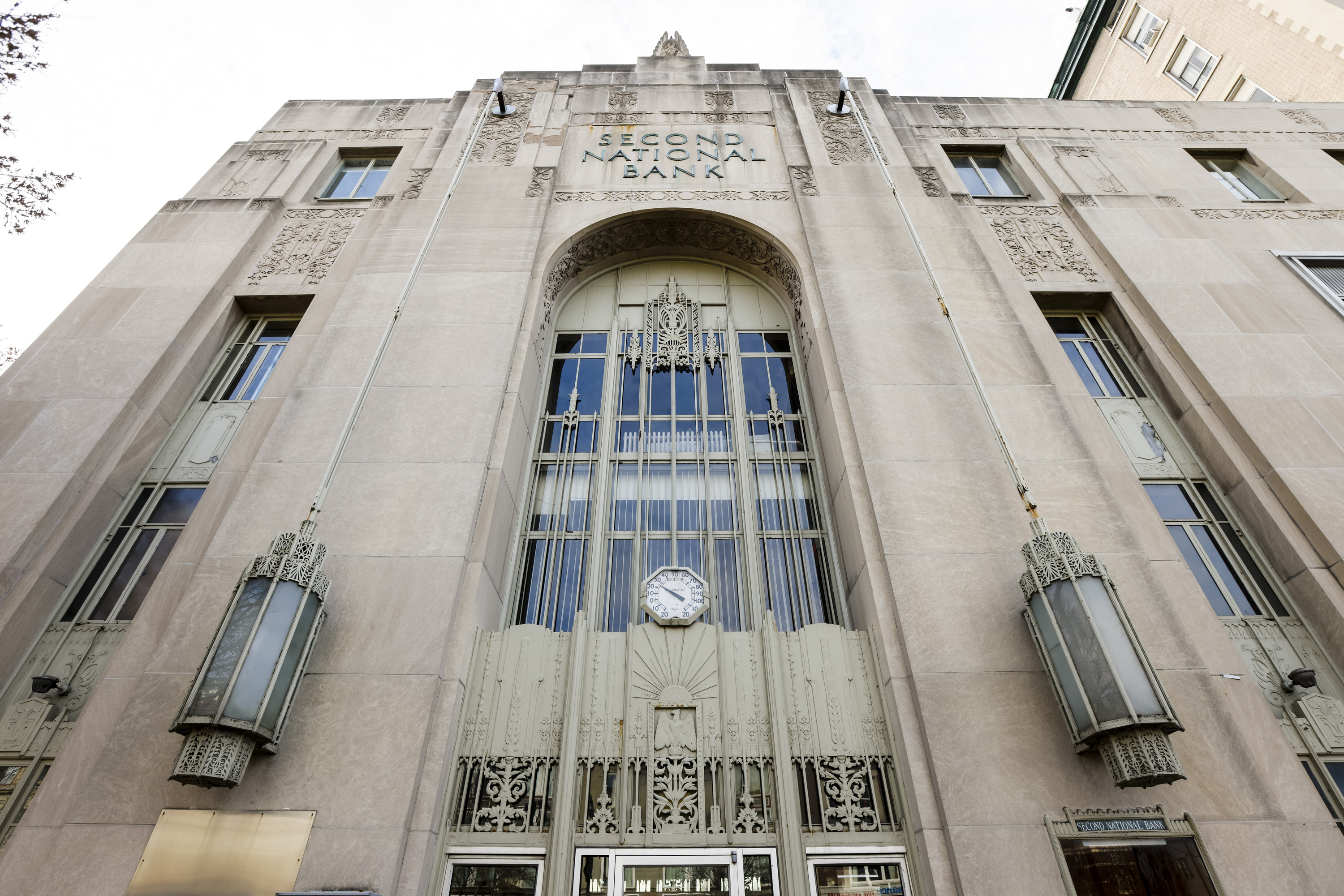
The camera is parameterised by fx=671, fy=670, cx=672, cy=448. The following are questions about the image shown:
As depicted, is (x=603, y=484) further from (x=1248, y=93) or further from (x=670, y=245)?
(x=1248, y=93)

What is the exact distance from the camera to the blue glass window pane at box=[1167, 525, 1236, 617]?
316 inches

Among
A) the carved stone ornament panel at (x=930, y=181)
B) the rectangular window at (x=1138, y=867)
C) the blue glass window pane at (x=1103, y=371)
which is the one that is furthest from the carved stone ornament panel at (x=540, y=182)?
the rectangular window at (x=1138, y=867)

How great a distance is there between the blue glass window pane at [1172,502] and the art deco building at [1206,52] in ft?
43.8

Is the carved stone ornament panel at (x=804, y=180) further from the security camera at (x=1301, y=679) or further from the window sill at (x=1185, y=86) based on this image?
the window sill at (x=1185, y=86)

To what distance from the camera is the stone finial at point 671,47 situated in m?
16.7

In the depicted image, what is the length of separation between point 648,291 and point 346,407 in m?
5.71

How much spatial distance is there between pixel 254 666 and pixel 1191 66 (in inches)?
1363

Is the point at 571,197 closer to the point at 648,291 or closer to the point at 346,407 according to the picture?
the point at 648,291

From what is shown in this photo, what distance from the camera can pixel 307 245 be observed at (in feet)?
39.0

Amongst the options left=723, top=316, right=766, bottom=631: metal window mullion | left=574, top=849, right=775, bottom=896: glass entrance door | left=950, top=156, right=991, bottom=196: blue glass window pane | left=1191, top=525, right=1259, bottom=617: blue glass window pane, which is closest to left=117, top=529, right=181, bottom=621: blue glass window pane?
left=574, top=849, right=775, bottom=896: glass entrance door

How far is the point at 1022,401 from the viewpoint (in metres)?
8.86

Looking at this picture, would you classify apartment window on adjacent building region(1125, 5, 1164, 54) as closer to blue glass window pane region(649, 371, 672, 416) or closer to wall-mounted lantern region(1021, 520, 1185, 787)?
blue glass window pane region(649, 371, 672, 416)

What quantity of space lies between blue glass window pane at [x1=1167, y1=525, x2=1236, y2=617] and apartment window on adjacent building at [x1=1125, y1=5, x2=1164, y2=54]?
91.6 feet

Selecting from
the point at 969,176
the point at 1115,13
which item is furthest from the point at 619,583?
the point at 1115,13
